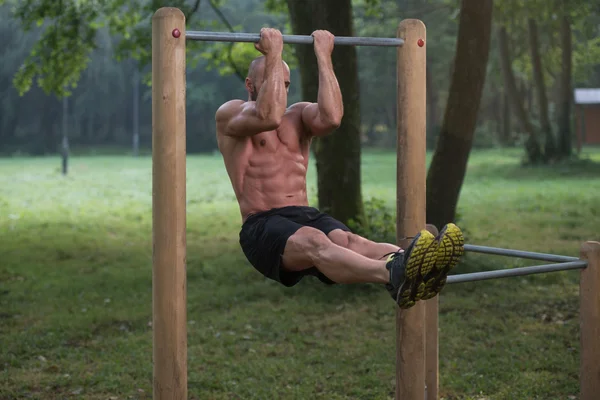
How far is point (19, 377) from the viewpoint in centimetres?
682

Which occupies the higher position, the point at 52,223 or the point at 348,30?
the point at 348,30

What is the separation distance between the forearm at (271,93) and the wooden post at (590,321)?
2.11 m

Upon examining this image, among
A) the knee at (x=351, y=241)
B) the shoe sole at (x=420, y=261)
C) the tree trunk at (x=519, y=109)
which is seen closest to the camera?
the shoe sole at (x=420, y=261)

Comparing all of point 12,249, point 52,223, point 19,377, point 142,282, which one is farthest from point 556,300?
point 52,223

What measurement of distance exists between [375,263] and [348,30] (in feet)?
21.2

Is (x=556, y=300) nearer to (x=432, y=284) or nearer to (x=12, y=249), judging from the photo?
(x=432, y=284)

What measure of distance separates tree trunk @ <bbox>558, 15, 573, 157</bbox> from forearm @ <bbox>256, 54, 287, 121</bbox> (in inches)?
944

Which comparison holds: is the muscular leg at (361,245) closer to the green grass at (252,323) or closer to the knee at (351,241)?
the knee at (351,241)

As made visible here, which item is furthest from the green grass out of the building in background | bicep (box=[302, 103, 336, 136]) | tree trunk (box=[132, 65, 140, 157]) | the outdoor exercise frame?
tree trunk (box=[132, 65, 140, 157])

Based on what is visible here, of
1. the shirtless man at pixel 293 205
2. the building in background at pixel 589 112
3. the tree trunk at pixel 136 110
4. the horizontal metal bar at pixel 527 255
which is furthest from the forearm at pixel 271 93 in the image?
the tree trunk at pixel 136 110

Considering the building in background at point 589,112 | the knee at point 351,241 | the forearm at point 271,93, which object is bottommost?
the knee at point 351,241

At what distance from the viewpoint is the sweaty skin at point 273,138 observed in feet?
15.1

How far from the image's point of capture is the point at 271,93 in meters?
4.37

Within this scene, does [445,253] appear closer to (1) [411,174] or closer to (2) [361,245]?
(2) [361,245]
